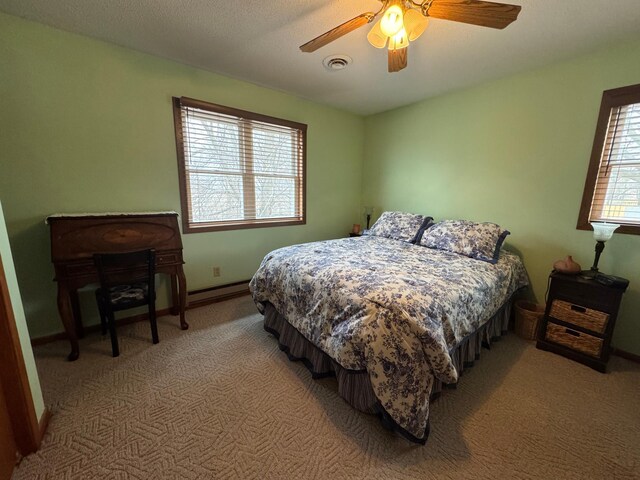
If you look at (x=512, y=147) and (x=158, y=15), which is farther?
(x=512, y=147)

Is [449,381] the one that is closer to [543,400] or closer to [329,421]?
[329,421]

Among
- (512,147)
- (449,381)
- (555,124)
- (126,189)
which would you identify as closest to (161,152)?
(126,189)

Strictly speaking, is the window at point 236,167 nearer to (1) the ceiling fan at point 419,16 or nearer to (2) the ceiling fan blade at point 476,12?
(1) the ceiling fan at point 419,16

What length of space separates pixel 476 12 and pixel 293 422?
2264mm

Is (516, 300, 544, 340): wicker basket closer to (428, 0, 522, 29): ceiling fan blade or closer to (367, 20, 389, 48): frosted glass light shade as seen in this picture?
(428, 0, 522, 29): ceiling fan blade

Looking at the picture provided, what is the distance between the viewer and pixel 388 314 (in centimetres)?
130

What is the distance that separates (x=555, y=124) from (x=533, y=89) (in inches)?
15.0

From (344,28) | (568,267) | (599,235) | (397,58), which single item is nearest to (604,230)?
(599,235)

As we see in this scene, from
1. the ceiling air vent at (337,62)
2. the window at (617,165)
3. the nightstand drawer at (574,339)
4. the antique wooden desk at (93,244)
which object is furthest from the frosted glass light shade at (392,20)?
the nightstand drawer at (574,339)

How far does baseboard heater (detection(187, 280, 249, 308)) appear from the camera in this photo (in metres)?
2.67

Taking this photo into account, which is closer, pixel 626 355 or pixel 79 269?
pixel 79 269

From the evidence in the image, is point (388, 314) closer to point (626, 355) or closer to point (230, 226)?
point (230, 226)

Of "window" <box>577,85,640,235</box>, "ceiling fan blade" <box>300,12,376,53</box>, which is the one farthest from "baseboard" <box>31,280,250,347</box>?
"window" <box>577,85,640,235</box>

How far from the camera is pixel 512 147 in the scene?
2447 mm
